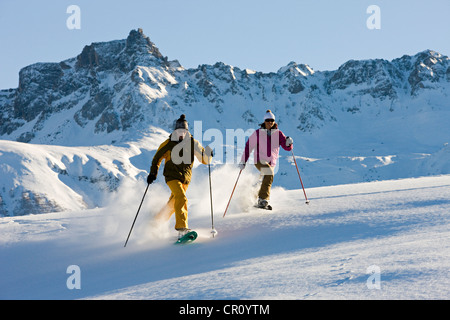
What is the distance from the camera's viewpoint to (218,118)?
153500 millimetres

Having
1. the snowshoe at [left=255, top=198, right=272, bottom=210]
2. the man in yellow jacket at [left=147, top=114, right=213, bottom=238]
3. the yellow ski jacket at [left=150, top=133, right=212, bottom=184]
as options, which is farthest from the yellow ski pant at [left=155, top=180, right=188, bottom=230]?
the snowshoe at [left=255, top=198, right=272, bottom=210]

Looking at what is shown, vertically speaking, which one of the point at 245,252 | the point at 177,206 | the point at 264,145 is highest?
the point at 264,145

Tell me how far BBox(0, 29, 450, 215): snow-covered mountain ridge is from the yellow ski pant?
253 ft

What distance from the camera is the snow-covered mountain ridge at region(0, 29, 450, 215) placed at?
92375 mm

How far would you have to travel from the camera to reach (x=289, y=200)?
8.68 metres

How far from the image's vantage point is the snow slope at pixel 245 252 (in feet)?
9.99

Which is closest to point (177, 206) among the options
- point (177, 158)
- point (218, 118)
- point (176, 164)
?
point (176, 164)

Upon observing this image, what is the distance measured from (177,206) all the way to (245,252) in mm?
1480

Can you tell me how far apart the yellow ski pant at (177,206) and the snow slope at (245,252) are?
211mm

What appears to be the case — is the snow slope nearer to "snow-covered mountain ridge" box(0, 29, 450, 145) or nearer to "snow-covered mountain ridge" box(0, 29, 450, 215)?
"snow-covered mountain ridge" box(0, 29, 450, 215)

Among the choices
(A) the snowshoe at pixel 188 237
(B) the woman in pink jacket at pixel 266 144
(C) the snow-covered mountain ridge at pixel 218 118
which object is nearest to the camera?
(A) the snowshoe at pixel 188 237

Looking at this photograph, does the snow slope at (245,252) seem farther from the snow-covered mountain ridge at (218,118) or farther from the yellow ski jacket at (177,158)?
the snow-covered mountain ridge at (218,118)

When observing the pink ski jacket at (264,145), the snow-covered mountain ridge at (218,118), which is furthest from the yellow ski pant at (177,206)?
the snow-covered mountain ridge at (218,118)

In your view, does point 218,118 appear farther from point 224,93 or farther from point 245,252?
point 245,252
